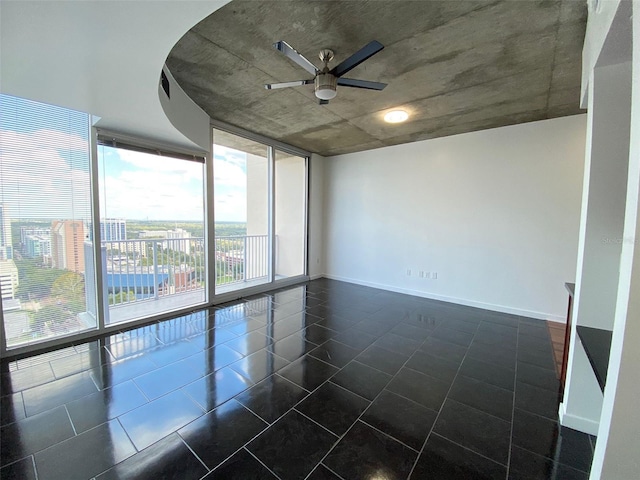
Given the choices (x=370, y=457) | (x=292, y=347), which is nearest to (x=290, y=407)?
(x=370, y=457)

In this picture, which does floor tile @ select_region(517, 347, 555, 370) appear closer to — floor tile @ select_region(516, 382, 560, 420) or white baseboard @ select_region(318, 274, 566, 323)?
floor tile @ select_region(516, 382, 560, 420)

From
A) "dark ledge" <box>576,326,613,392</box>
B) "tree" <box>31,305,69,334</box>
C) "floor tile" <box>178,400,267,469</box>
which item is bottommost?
"floor tile" <box>178,400,267,469</box>

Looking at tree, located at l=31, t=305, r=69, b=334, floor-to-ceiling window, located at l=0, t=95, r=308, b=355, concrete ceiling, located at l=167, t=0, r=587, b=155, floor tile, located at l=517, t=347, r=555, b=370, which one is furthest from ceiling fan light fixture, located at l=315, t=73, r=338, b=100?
tree, located at l=31, t=305, r=69, b=334

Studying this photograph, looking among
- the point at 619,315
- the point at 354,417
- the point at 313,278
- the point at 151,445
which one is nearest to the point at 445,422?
the point at 354,417

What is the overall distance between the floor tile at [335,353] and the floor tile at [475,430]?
896mm

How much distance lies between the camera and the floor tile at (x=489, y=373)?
2189 mm

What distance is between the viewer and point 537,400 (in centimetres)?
198

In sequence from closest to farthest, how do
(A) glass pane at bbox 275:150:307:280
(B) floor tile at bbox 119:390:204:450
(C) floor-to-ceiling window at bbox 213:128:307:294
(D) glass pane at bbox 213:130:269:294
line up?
(B) floor tile at bbox 119:390:204:450, (D) glass pane at bbox 213:130:269:294, (C) floor-to-ceiling window at bbox 213:128:307:294, (A) glass pane at bbox 275:150:307:280

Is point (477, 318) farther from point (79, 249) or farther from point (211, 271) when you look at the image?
point (79, 249)

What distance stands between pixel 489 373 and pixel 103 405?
3079 mm

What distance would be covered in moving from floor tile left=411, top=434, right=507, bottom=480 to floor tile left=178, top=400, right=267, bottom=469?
0.97 metres

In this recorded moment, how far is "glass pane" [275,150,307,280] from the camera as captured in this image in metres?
5.78

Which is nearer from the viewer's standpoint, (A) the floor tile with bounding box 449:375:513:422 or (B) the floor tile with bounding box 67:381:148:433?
(B) the floor tile with bounding box 67:381:148:433

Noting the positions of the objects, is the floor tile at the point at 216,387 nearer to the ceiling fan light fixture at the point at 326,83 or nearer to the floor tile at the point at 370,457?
the floor tile at the point at 370,457
